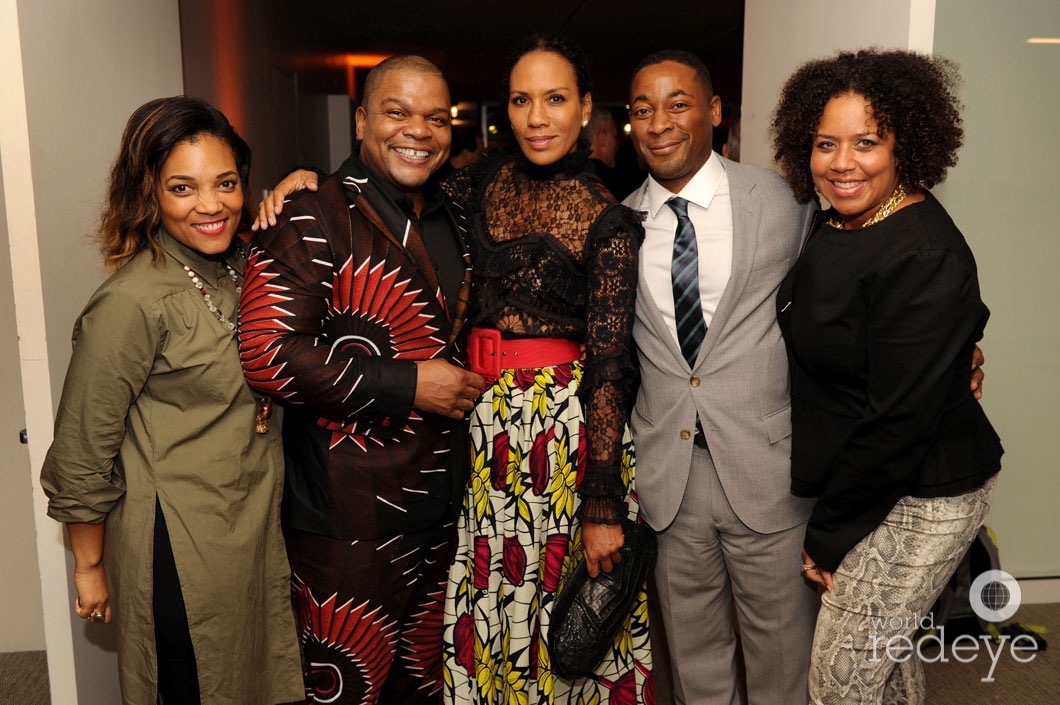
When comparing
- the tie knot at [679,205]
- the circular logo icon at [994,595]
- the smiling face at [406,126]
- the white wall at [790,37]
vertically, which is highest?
the white wall at [790,37]

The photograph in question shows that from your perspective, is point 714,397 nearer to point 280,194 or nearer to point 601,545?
point 601,545

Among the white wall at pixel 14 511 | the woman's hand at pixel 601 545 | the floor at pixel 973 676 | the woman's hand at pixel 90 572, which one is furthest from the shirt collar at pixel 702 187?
the white wall at pixel 14 511

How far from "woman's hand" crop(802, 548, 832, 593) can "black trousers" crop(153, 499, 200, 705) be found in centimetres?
136

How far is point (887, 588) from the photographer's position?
5.47ft

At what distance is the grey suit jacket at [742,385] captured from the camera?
1.96 metres

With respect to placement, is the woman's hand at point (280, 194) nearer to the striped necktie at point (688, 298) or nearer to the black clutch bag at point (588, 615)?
the striped necktie at point (688, 298)

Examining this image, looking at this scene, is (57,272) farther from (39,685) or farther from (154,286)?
(39,685)

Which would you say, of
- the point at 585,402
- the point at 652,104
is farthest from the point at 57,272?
the point at 652,104

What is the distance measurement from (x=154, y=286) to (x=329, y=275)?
0.35 m

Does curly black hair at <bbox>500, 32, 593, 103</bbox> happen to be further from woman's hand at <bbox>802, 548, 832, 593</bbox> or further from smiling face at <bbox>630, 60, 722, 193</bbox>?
woman's hand at <bbox>802, 548, 832, 593</bbox>

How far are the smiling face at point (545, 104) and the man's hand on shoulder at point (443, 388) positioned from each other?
20.9 inches

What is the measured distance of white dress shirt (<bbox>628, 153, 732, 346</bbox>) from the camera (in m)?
1.99

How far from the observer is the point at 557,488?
1.92m

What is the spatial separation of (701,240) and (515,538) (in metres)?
0.84
